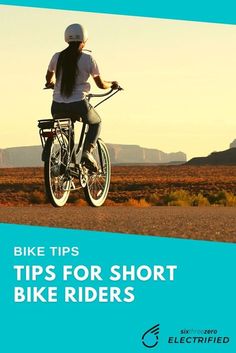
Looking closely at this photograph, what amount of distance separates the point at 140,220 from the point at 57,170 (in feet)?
4.31

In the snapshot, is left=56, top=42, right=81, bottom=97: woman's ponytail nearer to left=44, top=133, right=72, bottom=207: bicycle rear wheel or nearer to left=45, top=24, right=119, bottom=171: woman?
left=45, top=24, right=119, bottom=171: woman

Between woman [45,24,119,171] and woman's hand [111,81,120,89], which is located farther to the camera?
woman's hand [111,81,120,89]

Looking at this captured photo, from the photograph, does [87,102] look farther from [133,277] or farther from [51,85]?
[133,277]

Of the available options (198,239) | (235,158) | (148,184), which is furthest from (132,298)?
(235,158)

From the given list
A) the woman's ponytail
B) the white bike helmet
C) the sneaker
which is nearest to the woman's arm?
the woman's ponytail

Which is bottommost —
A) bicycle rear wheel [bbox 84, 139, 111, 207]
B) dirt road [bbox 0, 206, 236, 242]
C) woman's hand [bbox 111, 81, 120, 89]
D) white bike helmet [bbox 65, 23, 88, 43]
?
dirt road [bbox 0, 206, 236, 242]

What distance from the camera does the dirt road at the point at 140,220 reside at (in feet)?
32.3

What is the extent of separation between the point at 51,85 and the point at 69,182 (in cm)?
139

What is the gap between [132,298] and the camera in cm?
833

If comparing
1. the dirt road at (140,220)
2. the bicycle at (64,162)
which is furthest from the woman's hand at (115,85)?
the dirt road at (140,220)

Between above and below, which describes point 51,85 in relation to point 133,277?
above

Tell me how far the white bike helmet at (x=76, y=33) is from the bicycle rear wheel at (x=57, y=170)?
4.22 feet

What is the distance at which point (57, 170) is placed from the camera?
10906mm

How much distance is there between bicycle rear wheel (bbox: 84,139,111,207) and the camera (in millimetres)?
12195
